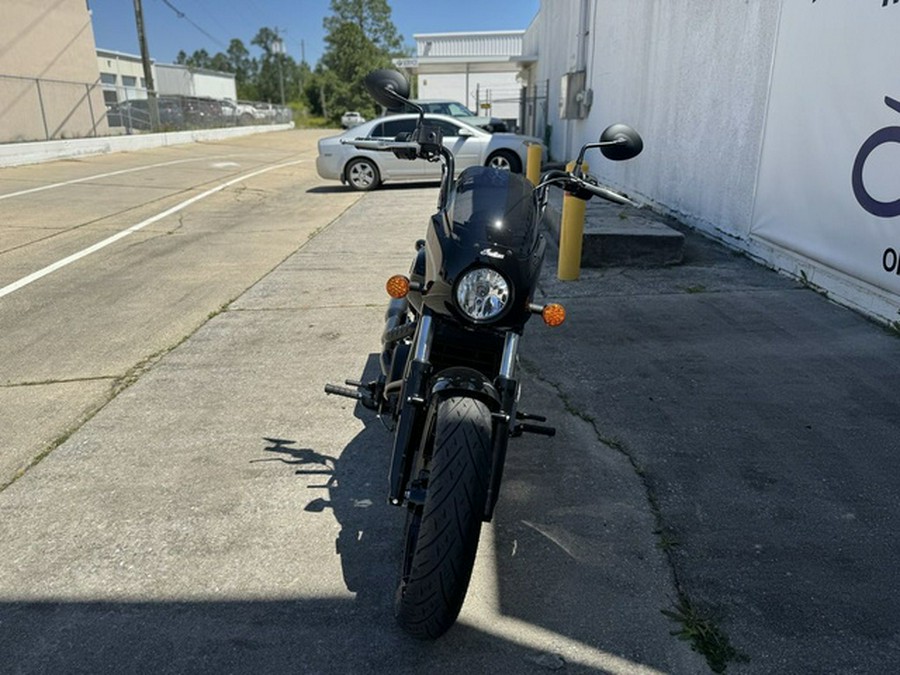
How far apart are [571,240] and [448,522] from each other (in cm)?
510

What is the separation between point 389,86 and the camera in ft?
10.7

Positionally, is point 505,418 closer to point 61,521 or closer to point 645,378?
point 61,521

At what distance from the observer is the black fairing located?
2322 mm

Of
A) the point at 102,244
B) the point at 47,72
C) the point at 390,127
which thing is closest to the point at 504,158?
the point at 390,127

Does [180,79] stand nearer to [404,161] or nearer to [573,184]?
[404,161]

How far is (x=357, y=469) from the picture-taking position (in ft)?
10.9

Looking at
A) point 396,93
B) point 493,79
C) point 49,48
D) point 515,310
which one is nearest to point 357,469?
point 515,310

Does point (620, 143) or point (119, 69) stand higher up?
point (119, 69)

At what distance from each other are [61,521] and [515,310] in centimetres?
221

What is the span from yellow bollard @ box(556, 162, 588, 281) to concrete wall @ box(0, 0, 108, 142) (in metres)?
21.8

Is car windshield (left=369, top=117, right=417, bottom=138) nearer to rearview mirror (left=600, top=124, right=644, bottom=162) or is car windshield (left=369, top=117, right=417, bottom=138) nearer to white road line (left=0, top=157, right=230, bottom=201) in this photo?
white road line (left=0, top=157, right=230, bottom=201)

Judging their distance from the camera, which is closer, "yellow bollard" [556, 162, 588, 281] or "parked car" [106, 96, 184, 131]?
"yellow bollard" [556, 162, 588, 281]

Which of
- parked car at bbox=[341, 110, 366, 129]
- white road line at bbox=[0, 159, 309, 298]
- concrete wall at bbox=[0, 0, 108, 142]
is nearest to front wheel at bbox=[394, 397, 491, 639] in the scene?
white road line at bbox=[0, 159, 309, 298]

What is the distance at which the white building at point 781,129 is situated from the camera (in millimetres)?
5254
